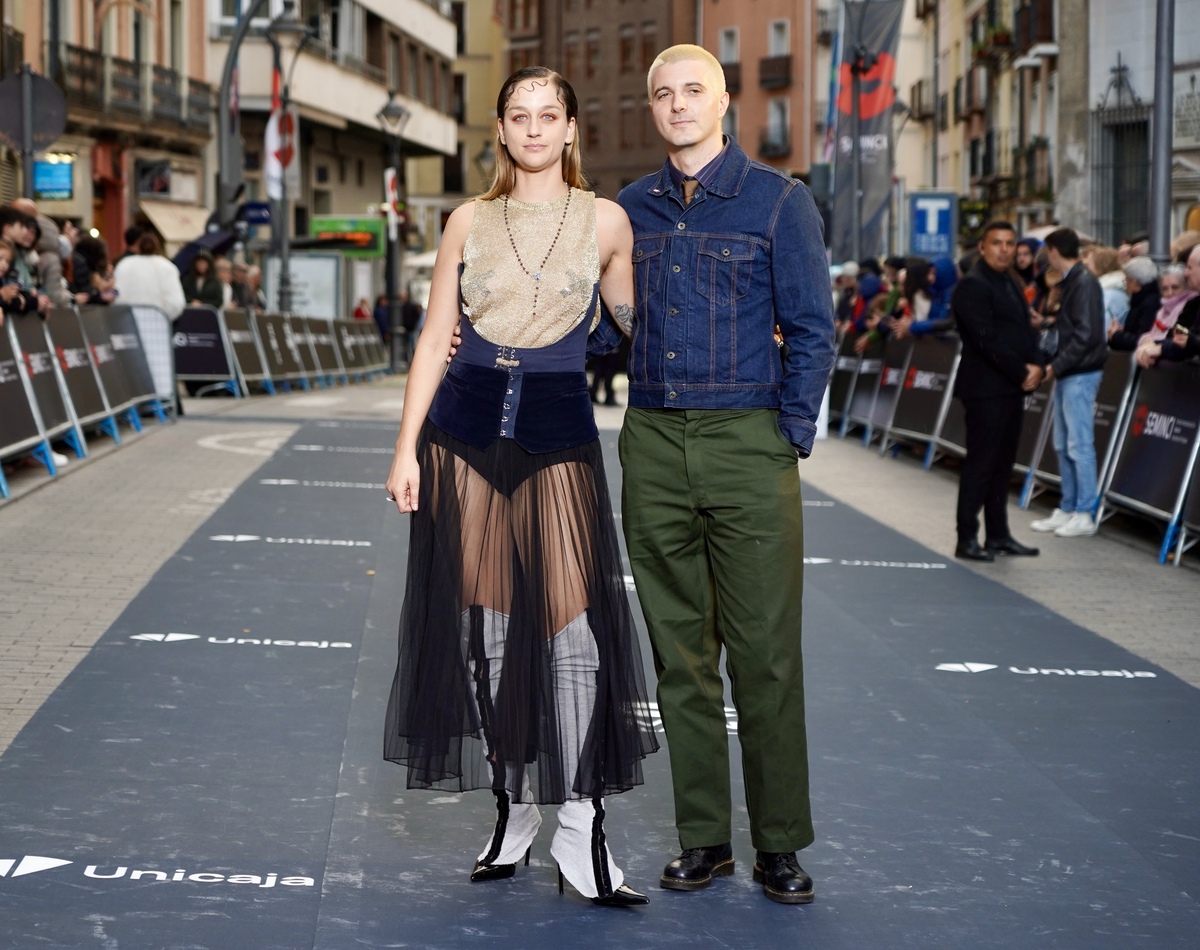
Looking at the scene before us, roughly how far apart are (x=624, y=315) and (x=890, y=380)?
14695 millimetres

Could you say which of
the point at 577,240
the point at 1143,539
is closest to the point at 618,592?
the point at 577,240

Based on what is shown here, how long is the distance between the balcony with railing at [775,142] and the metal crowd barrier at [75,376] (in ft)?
235

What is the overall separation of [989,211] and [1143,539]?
3955 centimetres

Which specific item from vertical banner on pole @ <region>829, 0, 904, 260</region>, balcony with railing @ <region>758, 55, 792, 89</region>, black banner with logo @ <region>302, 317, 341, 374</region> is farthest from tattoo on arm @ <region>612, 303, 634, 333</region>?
balcony with railing @ <region>758, 55, 792, 89</region>

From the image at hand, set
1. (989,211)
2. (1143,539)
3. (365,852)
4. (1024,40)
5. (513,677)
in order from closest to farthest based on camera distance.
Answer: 1. (513,677)
2. (365,852)
3. (1143,539)
4. (1024,40)
5. (989,211)

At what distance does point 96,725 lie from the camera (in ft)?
21.1

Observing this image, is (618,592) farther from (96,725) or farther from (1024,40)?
(1024,40)

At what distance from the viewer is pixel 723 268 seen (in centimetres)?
470

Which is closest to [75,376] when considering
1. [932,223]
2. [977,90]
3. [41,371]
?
[41,371]

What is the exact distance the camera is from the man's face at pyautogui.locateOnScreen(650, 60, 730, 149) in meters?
4.60

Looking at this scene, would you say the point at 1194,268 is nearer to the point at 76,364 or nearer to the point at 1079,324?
the point at 1079,324

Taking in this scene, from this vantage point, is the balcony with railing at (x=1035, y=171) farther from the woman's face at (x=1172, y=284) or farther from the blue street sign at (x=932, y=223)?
the woman's face at (x=1172, y=284)

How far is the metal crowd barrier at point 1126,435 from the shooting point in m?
11.4

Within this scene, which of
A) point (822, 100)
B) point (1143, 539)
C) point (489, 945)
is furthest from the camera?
point (822, 100)
